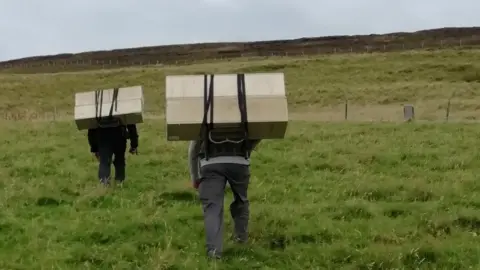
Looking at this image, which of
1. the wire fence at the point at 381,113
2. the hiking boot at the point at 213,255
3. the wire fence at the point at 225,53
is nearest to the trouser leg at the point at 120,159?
the hiking boot at the point at 213,255

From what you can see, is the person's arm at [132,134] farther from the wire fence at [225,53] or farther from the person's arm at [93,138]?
the wire fence at [225,53]

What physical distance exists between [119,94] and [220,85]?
4.66 m

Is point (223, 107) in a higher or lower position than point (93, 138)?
higher

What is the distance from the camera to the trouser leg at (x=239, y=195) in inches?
275

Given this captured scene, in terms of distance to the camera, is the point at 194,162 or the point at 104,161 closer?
the point at 194,162

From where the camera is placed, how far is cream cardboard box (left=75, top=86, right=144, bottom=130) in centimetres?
1088

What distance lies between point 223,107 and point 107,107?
15.2 feet

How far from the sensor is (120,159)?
11570mm

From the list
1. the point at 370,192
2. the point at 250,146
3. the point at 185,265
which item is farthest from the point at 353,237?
the point at 370,192

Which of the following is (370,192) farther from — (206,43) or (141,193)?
(206,43)

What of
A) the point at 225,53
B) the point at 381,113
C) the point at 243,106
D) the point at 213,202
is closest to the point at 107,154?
the point at 213,202

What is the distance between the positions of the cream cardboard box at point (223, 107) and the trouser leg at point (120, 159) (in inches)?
185

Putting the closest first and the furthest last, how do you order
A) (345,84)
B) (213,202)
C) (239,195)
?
1. (213,202)
2. (239,195)
3. (345,84)

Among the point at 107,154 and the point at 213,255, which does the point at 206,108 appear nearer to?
the point at 213,255
